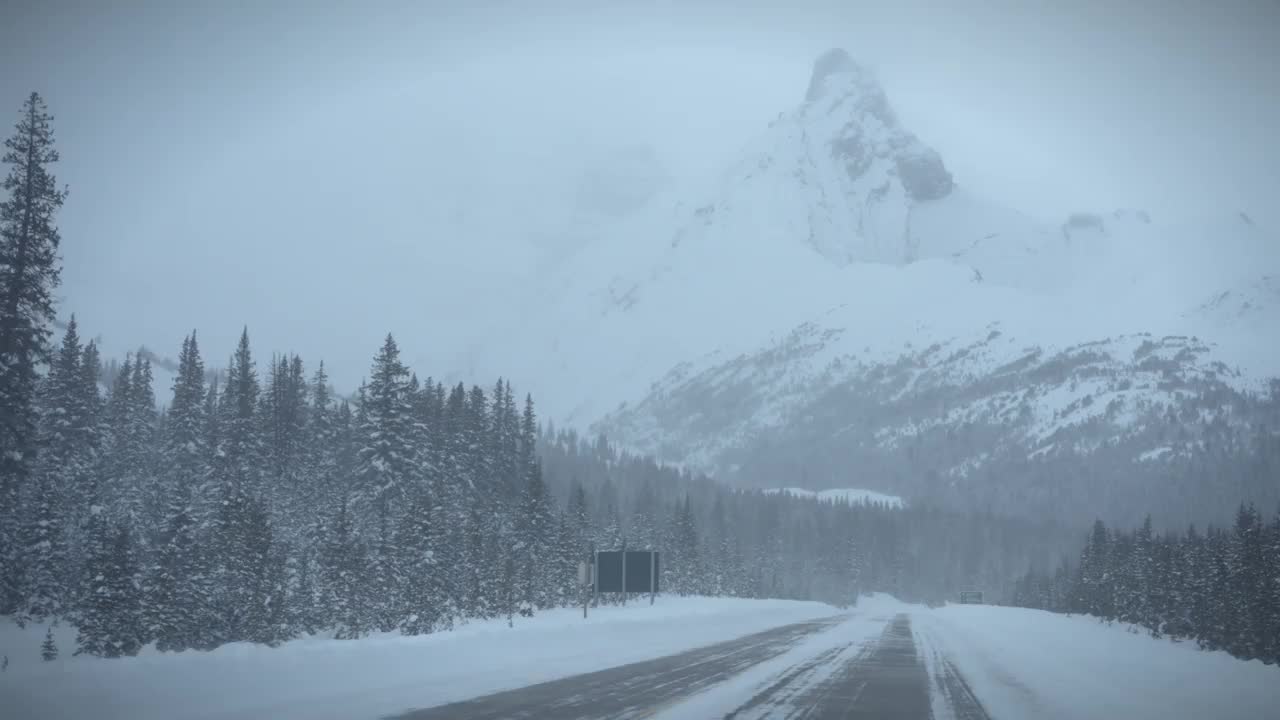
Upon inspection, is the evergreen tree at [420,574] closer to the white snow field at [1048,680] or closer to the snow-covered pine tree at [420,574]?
the snow-covered pine tree at [420,574]

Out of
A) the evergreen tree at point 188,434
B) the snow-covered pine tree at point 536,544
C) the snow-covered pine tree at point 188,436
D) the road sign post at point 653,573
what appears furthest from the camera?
the evergreen tree at point 188,434

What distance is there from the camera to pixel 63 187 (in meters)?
38.2

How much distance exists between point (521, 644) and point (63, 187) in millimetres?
25116

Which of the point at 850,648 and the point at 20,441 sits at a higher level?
the point at 20,441

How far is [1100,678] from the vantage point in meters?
27.3

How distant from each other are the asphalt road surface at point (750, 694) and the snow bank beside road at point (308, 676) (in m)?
1.18

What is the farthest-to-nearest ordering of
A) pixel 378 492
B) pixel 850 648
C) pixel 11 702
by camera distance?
pixel 378 492
pixel 850 648
pixel 11 702

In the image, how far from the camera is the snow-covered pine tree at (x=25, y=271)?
121 feet

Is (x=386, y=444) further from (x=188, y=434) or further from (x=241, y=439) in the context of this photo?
(x=188, y=434)

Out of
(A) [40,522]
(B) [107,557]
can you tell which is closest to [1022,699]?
(B) [107,557]

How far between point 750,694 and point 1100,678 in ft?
39.7

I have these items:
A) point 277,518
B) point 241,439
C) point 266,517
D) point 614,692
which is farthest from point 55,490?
point 614,692

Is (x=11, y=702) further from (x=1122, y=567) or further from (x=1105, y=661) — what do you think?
(x=1122, y=567)

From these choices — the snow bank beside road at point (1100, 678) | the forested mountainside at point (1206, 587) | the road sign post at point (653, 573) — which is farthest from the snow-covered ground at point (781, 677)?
the road sign post at point (653, 573)
